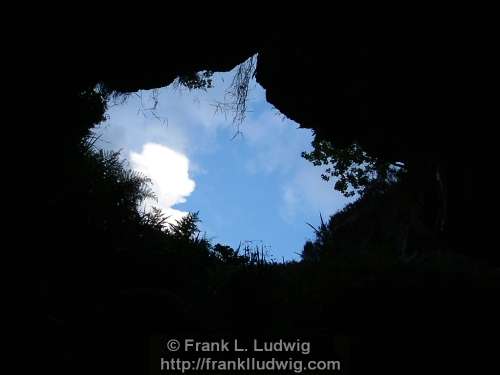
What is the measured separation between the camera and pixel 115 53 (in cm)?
452

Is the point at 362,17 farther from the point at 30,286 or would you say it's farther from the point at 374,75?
the point at 30,286

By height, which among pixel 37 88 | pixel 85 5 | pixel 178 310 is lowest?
pixel 178 310

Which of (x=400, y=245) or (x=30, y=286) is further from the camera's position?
(x=400, y=245)

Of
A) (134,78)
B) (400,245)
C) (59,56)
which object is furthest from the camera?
(400,245)

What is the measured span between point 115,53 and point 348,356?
4497mm

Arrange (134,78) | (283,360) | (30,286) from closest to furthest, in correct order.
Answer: (30,286)
(283,360)
(134,78)

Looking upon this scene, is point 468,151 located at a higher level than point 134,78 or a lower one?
lower

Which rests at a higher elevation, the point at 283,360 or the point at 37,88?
the point at 37,88

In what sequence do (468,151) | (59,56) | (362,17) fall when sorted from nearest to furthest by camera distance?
(59,56), (362,17), (468,151)

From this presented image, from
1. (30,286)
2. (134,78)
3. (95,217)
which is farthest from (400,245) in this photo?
(30,286)

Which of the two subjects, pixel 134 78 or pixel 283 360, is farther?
pixel 134 78

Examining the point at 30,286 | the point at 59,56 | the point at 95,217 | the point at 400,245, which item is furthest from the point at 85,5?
the point at 400,245

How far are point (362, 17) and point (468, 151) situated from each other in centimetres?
329

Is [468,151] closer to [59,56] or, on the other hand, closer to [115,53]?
[115,53]
